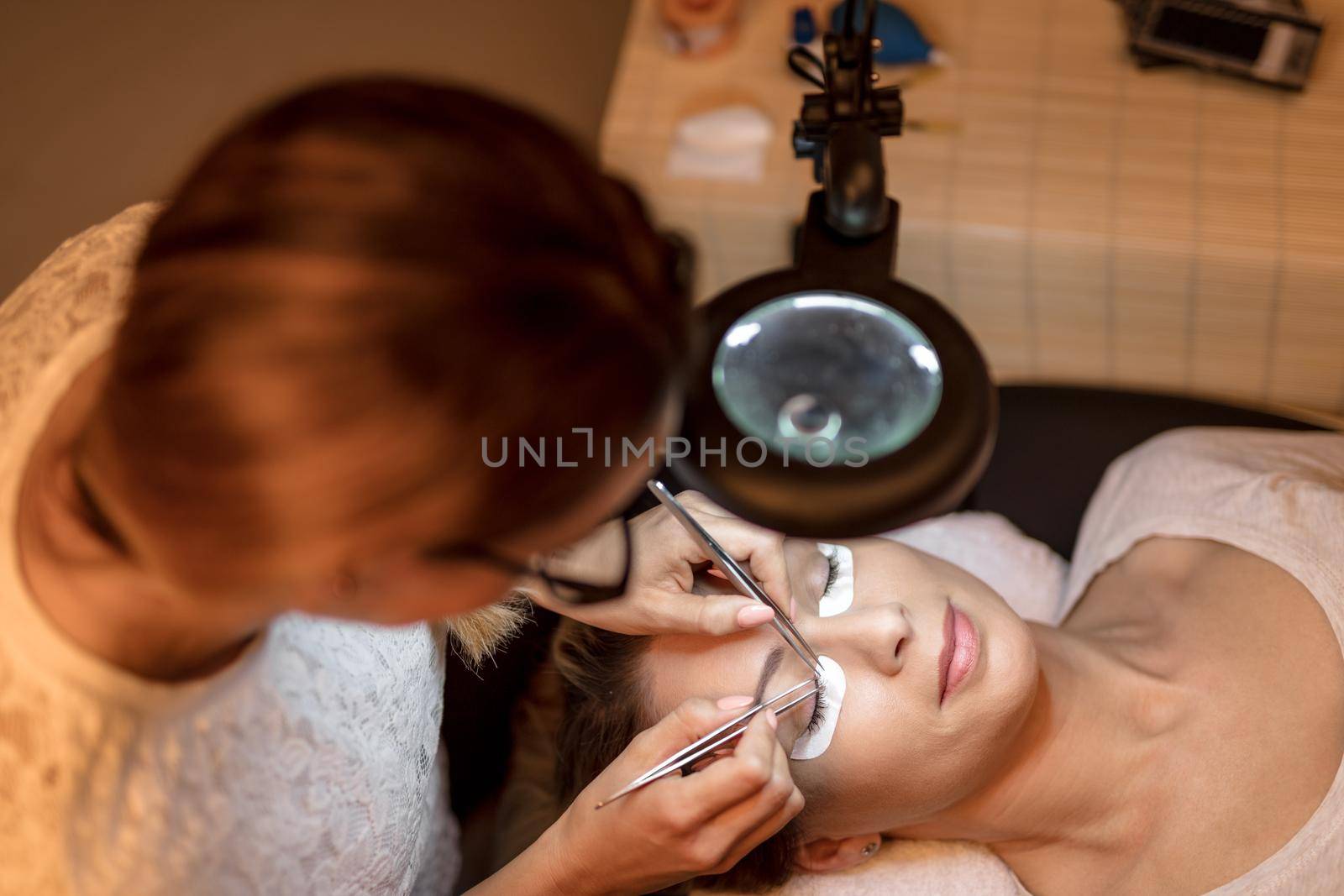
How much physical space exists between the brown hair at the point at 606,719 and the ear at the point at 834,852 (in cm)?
2

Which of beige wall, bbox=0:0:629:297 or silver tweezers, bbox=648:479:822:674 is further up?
beige wall, bbox=0:0:629:297

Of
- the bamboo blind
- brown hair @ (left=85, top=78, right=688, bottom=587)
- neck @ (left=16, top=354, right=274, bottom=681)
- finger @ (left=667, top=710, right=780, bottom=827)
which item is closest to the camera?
brown hair @ (left=85, top=78, right=688, bottom=587)

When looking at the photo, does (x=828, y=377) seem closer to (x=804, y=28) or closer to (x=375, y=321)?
(x=375, y=321)

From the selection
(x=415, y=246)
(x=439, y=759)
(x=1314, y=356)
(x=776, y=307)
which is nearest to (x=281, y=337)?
(x=415, y=246)

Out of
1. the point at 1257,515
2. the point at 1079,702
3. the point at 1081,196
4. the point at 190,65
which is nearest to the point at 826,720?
the point at 1079,702

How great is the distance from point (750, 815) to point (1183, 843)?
22.1 inches

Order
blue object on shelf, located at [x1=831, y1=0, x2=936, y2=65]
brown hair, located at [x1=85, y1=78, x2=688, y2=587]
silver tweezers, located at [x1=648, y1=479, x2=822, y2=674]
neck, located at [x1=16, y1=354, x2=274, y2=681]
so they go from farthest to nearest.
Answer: blue object on shelf, located at [x1=831, y1=0, x2=936, y2=65], silver tweezers, located at [x1=648, y1=479, x2=822, y2=674], neck, located at [x1=16, y1=354, x2=274, y2=681], brown hair, located at [x1=85, y1=78, x2=688, y2=587]

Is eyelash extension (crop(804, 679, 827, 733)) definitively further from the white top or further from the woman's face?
the white top

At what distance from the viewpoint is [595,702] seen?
48.2 inches

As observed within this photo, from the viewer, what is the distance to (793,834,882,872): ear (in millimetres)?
1223

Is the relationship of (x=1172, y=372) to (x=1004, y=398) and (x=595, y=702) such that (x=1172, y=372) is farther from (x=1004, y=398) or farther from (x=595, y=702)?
(x=595, y=702)

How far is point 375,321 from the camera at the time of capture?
537 mm

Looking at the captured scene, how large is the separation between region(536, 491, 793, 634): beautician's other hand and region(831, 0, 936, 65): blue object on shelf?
0.98 meters

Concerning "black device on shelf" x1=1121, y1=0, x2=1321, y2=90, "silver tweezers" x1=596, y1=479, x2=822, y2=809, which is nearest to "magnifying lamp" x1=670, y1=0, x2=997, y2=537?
"silver tweezers" x1=596, y1=479, x2=822, y2=809
